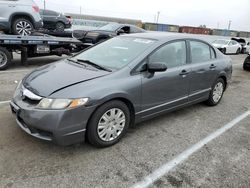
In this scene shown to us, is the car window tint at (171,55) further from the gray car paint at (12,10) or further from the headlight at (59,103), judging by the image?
the gray car paint at (12,10)

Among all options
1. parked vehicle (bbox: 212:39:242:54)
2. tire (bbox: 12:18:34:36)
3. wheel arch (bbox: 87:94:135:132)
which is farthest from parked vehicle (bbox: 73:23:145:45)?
parked vehicle (bbox: 212:39:242:54)

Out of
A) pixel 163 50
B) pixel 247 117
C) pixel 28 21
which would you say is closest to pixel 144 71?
pixel 163 50

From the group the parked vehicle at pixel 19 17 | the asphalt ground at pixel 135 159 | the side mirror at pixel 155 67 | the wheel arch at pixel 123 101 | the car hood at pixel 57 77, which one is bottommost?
the asphalt ground at pixel 135 159

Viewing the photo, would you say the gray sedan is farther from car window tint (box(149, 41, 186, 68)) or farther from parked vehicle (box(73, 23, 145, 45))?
parked vehicle (box(73, 23, 145, 45))

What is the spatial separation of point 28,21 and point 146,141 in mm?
7213

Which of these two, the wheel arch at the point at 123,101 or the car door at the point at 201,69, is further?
the car door at the point at 201,69

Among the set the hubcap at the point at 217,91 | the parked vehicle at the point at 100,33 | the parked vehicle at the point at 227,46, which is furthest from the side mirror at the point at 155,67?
the parked vehicle at the point at 227,46

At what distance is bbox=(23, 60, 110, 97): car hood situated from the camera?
3.06 m

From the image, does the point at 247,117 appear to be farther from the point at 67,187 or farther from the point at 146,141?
the point at 67,187

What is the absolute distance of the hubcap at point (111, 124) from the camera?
322cm

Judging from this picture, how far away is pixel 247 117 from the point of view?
4891mm

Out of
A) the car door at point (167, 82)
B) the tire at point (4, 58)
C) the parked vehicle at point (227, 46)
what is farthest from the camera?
the parked vehicle at point (227, 46)

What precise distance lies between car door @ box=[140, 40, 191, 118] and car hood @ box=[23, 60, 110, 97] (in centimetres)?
75

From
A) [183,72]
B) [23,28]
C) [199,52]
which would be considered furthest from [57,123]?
[23,28]
